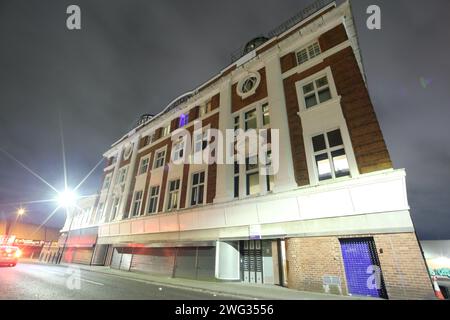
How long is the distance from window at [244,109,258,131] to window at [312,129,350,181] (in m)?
5.08

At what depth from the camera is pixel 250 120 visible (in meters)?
15.7

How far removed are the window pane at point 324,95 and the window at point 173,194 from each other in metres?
13.2

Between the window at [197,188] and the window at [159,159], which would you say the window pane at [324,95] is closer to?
the window at [197,188]

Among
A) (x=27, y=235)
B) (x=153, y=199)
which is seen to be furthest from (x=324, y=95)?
(x=27, y=235)

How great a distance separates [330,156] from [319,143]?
1.04m

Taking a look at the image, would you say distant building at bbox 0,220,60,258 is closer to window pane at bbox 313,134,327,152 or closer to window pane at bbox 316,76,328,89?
window pane at bbox 313,134,327,152

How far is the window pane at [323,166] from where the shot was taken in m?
10.6

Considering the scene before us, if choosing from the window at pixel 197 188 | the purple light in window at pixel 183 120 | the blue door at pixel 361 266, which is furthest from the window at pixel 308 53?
the purple light in window at pixel 183 120

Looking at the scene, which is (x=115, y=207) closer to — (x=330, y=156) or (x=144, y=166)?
(x=144, y=166)

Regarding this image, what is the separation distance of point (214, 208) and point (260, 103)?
845 cm

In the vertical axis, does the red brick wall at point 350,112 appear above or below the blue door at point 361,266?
above

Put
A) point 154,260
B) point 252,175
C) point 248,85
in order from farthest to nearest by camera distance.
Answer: point 248,85 → point 154,260 → point 252,175

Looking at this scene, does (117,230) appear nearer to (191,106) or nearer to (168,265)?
(168,265)
